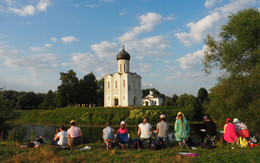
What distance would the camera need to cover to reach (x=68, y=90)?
42.4 meters

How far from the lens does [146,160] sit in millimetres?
6047

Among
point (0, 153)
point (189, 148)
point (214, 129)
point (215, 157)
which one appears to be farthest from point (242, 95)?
point (0, 153)

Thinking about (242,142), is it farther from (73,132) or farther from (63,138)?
(63,138)

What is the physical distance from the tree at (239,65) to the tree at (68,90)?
103 feet

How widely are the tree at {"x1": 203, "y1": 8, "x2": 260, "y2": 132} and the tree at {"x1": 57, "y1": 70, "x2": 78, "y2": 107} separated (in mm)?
31357

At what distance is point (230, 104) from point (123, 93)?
2767 cm

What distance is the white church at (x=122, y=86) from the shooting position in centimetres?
4116

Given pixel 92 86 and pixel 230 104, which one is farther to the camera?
pixel 92 86

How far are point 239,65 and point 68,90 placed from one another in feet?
113

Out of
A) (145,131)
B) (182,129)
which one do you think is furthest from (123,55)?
(182,129)

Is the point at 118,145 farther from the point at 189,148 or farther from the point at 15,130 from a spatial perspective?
the point at 15,130

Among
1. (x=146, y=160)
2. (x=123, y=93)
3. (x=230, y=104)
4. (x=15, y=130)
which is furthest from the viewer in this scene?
(x=123, y=93)

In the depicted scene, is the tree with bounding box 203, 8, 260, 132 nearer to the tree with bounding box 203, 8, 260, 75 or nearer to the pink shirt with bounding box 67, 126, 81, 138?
the tree with bounding box 203, 8, 260, 75

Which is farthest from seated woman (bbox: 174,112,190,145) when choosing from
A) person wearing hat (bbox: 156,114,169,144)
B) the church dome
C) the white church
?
the church dome
